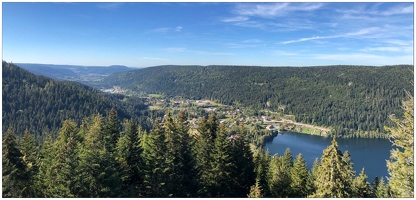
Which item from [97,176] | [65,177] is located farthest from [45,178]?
[97,176]

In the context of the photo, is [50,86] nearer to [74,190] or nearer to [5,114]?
[5,114]

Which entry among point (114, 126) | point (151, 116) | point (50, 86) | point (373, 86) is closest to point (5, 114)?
point (50, 86)

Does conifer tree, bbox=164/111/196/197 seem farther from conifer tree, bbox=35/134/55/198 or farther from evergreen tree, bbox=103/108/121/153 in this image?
conifer tree, bbox=35/134/55/198

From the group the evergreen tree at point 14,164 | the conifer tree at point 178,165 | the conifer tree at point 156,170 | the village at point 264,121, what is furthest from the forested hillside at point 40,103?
the conifer tree at point 156,170

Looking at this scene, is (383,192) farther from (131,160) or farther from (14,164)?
(14,164)

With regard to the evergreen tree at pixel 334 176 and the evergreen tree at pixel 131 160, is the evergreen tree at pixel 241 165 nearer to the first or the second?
the evergreen tree at pixel 131 160
